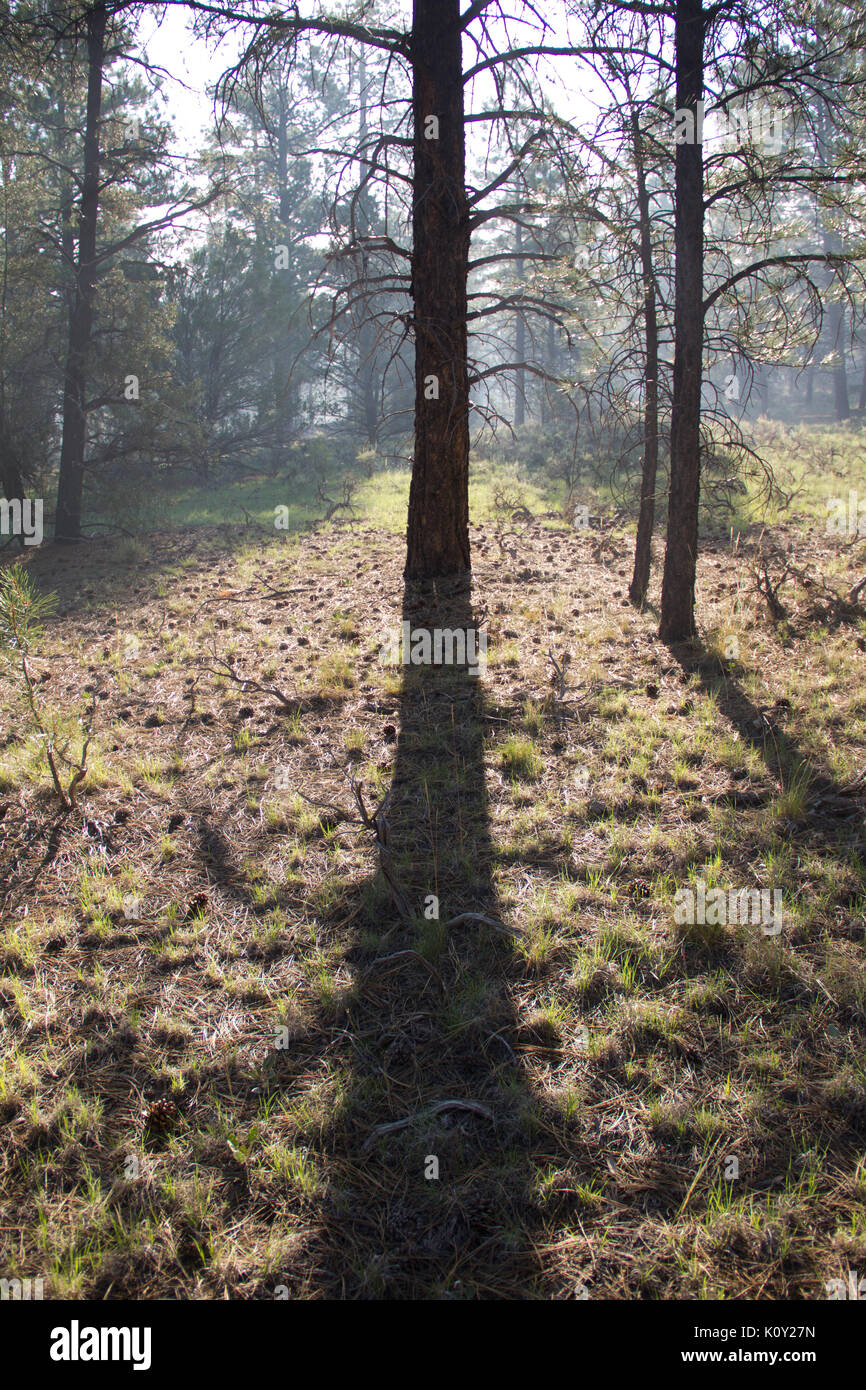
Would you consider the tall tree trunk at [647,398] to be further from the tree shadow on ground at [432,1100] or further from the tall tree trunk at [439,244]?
the tree shadow on ground at [432,1100]

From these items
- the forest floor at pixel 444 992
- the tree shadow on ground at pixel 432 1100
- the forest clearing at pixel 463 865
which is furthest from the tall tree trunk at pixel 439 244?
the tree shadow on ground at pixel 432 1100

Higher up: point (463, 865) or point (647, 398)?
point (647, 398)

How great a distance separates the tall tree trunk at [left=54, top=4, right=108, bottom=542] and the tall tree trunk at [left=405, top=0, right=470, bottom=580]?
8353mm

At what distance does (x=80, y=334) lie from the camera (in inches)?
484

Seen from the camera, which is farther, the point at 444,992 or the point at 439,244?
the point at 439,244

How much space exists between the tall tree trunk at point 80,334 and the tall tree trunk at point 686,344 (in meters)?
10.1

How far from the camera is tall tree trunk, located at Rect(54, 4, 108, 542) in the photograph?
11617 millimetres

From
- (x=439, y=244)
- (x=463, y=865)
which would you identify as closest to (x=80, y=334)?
(x=439, y=244)

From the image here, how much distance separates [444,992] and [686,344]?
502cm

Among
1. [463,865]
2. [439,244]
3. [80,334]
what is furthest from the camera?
[80,334]

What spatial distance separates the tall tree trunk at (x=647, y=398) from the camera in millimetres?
6953

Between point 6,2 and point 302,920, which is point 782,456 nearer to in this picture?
point 6,2

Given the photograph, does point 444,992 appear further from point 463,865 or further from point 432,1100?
point 463,865

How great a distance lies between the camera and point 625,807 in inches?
146
